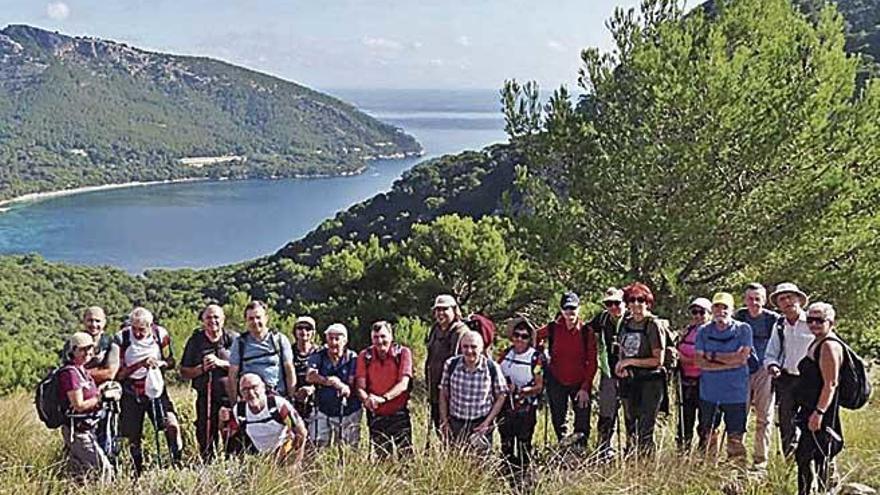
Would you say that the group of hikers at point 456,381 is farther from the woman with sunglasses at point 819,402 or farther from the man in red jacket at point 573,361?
the woman with sunglasses at point 819,402

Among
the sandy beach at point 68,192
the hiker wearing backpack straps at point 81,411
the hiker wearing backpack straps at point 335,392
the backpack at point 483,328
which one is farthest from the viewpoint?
the sandy beach at point 68,192

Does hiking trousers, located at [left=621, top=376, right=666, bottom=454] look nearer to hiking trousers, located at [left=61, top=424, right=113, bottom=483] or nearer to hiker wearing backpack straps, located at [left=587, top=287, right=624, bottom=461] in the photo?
hiker wearing backpack straps, located at [left=587, top=287, right=624, bottom=461]

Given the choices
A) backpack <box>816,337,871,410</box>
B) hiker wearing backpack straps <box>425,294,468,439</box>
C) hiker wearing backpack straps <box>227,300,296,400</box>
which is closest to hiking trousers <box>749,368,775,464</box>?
backpack <box>816,337,871,410</box>

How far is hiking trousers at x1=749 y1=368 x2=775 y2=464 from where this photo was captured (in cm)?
566

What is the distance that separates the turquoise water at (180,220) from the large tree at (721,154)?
3035 inches

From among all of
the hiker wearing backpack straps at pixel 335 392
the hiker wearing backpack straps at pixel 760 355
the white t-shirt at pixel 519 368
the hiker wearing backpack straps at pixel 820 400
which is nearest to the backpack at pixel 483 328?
the white t-shirt at pixel 519 368

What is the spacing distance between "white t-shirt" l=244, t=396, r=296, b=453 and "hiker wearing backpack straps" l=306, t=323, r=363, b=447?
570mm

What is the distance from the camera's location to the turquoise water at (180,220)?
108062 mm

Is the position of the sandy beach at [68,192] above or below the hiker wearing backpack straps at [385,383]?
below

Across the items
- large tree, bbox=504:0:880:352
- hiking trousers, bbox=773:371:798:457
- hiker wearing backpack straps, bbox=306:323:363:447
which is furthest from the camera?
large tree, bbox=504:0:880:352

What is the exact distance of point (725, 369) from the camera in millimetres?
5441

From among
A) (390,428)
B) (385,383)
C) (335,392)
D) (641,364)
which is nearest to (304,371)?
(335,392)

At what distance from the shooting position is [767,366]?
551cm

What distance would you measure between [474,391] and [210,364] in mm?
1769
